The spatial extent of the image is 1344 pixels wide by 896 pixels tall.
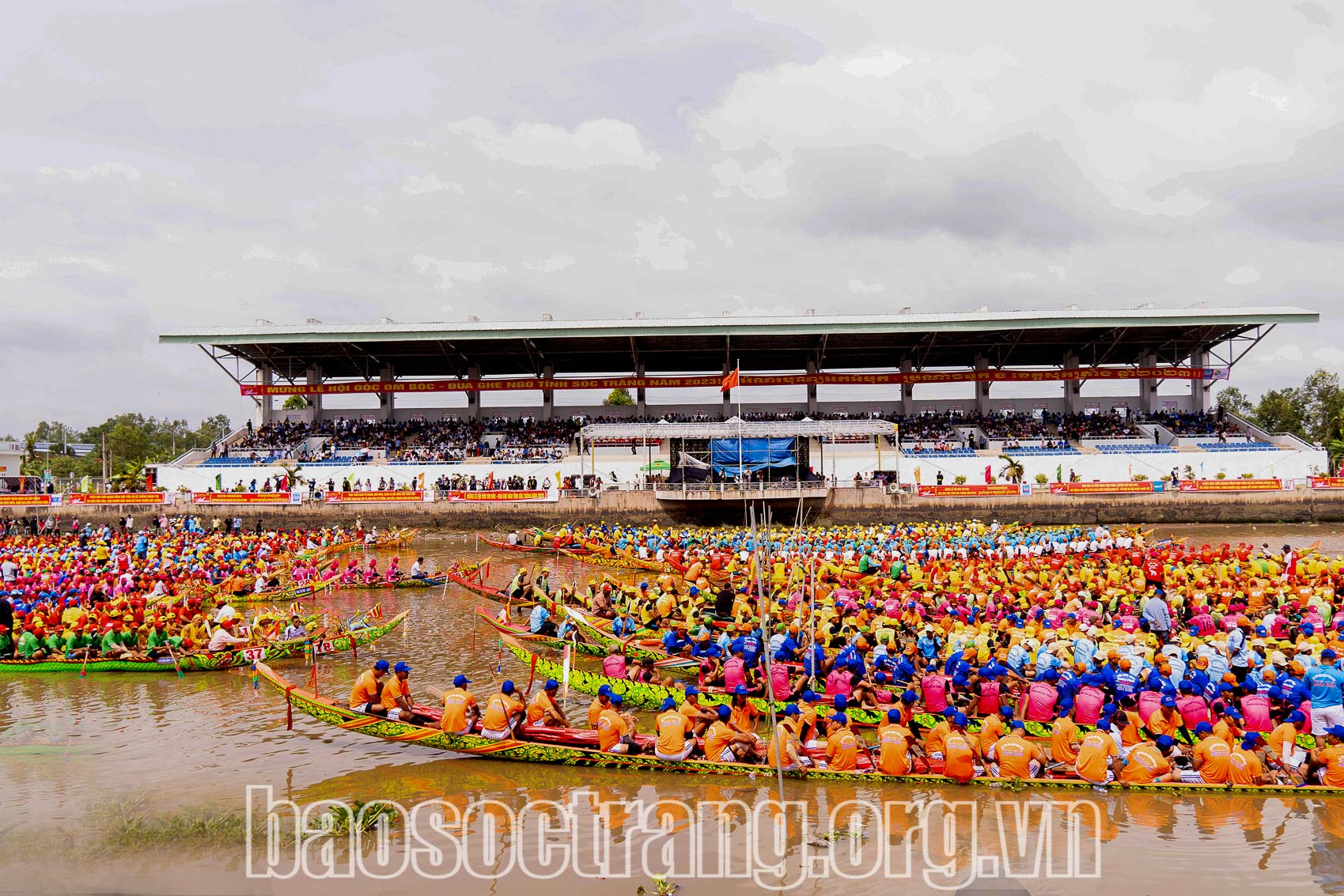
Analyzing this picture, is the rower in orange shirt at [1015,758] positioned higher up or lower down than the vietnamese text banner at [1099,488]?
lower down

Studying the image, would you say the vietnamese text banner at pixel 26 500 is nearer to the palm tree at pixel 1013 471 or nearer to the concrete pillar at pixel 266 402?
the concrete pillar at pixel 266 402

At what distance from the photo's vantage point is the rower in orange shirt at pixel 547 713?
10250 mm

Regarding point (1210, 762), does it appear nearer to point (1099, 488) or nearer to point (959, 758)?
point (959, 758)

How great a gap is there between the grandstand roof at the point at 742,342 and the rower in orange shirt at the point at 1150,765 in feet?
125

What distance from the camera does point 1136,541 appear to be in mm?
25562

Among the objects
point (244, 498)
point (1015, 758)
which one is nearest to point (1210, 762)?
point (1015, 758)

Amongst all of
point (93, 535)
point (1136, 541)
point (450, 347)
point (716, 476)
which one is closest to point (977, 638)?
point (1136, 541)

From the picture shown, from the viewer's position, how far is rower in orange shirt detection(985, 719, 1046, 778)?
885 cm

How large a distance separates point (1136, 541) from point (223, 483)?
4390 centimetres

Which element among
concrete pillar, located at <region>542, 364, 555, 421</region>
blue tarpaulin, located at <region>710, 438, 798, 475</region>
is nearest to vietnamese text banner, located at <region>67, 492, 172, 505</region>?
concrete pillar, located at <region>542, 364, 555, 421</region>

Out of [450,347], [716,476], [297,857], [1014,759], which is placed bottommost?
[297,857]

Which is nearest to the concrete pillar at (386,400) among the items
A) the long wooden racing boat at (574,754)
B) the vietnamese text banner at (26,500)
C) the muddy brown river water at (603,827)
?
the vietnamese text banner at (26,500)

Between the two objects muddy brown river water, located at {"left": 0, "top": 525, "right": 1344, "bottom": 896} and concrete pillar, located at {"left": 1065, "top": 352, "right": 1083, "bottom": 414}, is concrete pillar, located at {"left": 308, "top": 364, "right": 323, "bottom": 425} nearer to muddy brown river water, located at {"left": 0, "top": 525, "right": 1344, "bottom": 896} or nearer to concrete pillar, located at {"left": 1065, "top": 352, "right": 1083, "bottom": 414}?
muddy brown river water, located at {"left": 0, "top": 525, "right": 1344, "bottom": 896}

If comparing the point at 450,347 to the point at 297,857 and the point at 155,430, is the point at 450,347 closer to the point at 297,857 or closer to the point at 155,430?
the point at 297,857
